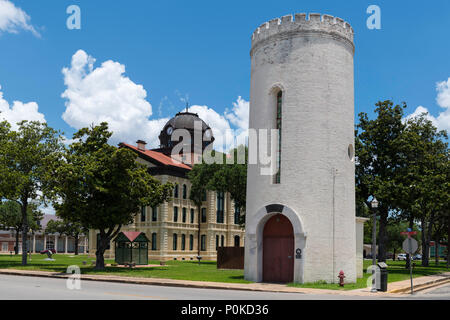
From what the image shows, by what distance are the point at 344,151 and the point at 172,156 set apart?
45.1 meters

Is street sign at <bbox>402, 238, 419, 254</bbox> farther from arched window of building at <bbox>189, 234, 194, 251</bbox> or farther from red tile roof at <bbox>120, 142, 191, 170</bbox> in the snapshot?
arched window of building at <bbox>189, 234, 194, 251</bbox>

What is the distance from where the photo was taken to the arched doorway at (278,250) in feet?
80.2

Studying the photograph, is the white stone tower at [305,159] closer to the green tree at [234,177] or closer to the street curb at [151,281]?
the street curb at [151,281]

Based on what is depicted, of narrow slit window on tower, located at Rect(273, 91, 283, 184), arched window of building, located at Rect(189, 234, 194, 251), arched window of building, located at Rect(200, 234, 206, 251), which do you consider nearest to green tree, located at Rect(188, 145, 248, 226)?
arched window of building, located at Rect(189, 234, 194, 251)

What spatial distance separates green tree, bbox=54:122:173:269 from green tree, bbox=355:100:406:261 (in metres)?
16.6

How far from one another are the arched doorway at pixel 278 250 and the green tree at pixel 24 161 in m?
19.7

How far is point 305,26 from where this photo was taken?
81.0 feet

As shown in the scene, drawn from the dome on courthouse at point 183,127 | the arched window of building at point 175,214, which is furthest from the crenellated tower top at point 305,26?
the dome on courthouse at point 183,127

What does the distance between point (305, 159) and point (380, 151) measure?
17266 mm

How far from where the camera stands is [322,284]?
23.0m

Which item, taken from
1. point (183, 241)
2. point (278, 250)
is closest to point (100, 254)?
point (278, 250)

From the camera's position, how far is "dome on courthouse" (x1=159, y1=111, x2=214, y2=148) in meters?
71.3
